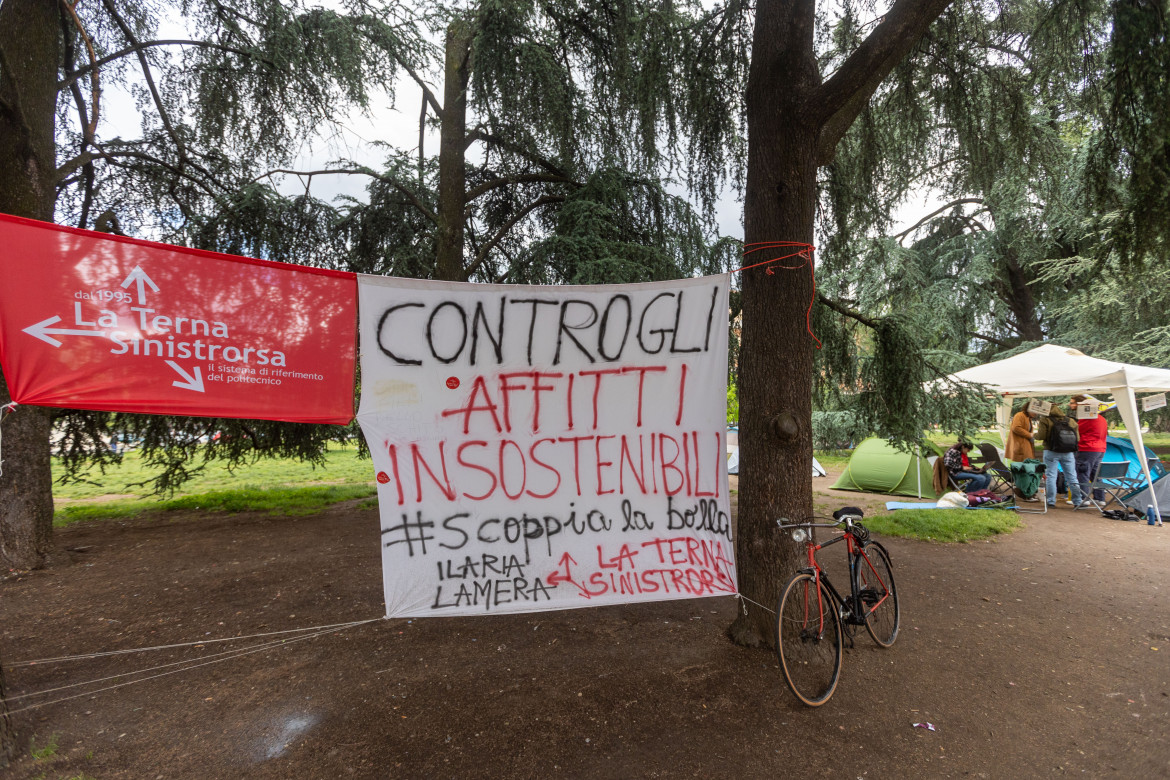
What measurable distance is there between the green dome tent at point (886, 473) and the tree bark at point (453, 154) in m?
8.14

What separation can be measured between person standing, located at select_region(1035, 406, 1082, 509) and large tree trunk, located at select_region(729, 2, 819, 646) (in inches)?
301

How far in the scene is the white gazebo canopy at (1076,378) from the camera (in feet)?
27.3

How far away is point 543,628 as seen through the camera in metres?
4.30

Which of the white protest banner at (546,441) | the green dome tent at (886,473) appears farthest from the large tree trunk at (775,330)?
the green dome tent at (886,473)

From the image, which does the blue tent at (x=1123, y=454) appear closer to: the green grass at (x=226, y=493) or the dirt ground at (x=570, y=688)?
the dirt ground at (x=570, y=688)

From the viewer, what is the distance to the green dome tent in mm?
10383

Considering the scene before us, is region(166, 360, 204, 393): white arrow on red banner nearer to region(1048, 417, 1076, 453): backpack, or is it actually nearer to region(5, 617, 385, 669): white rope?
region(5, 617, 385, 669): white rope

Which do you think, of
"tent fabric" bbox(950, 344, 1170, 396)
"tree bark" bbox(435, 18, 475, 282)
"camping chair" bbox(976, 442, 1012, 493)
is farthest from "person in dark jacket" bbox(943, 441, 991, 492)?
"tree bark" bbox(435, 18, 475, 282)

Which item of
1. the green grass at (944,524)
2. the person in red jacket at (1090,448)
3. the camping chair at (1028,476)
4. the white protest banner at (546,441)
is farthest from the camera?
the camping chair at (1028,476)

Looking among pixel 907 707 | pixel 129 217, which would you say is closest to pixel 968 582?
pixel 907 707

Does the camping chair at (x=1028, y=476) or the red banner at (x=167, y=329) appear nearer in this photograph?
the red banner at (x=167, y=329)

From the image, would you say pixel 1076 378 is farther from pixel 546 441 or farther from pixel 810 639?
pixel 546 441

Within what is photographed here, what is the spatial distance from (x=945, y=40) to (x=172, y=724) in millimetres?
7506

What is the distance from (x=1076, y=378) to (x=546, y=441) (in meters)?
9.63
